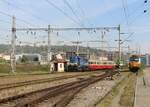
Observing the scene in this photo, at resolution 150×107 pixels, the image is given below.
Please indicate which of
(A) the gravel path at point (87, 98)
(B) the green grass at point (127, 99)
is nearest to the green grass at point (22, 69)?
(A) the gravel path at point (87, 98)

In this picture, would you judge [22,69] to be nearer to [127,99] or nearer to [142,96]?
[142,96]

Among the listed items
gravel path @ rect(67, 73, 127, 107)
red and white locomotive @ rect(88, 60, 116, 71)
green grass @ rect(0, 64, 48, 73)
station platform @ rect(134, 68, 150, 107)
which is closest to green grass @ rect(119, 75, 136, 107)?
station platform @ rect(134, 68, 150, 107)

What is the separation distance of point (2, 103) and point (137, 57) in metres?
61.8

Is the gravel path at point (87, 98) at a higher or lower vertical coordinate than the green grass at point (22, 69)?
lower

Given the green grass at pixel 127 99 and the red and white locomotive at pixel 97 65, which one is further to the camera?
the red and white locomotive at pixel 97 65

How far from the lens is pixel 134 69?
77875 millimetres

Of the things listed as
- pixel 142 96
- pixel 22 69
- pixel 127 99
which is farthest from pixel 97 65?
pixel 127 99

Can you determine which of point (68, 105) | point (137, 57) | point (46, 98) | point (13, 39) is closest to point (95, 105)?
point (68, 105)

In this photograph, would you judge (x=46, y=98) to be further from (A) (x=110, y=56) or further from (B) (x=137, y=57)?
(A) (x=110, y=56)

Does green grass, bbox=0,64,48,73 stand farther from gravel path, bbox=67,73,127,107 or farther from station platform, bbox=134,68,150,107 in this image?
gravel path, bbox=67,73,127,107

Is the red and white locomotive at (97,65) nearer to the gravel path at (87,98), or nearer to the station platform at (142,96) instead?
the station platform at (142,96)

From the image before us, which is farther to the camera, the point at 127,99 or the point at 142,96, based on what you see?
the point at 142,96

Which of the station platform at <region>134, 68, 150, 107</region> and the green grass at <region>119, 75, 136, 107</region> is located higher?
the station platform at <region>134, 68, 150, 107</region>

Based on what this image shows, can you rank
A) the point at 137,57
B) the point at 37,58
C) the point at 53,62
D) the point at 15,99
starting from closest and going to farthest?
the point at 15,99
the point at 137,57
the point at 53,62
the point at 37,58
